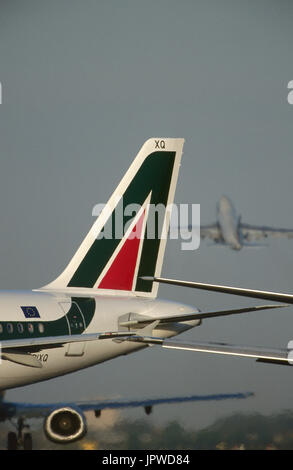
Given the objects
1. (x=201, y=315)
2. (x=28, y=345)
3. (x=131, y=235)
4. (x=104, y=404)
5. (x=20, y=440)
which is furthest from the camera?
(x=131, y=235)

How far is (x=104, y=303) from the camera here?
126 ft

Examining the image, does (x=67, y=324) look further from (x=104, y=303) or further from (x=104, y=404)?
(x=104, y=404)

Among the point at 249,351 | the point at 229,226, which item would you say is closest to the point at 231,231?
the point at 229,226

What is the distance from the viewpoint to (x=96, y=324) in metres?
37.6

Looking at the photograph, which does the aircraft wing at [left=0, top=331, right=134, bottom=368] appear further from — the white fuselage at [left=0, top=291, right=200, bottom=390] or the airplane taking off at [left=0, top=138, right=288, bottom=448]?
the white fuselage at [left=0, top=291, right=200, bottom=390]

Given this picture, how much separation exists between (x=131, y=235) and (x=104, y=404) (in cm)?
725

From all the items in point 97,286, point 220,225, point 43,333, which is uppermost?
point 220,225

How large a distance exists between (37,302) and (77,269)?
469 cm

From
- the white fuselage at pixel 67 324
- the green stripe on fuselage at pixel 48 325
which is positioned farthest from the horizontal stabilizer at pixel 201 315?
the green stripe on fuselage at pixel 48 325

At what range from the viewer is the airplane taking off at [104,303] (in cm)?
3422

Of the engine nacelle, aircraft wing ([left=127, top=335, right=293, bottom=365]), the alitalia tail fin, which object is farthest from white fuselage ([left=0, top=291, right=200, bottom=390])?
aircraft wing ([left=127, top=335, right=293, bottom=365])
